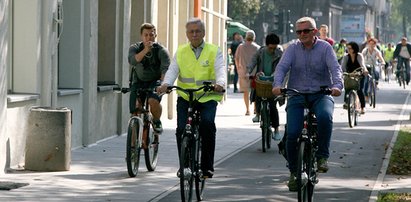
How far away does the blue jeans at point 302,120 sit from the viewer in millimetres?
13055

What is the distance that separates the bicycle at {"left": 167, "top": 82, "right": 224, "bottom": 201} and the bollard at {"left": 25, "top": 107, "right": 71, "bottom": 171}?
3.01m

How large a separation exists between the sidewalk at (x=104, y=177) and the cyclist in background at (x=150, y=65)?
0.80 m

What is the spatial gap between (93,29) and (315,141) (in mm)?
8376

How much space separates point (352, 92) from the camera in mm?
26500

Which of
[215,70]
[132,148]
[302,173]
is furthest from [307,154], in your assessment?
[132,148]

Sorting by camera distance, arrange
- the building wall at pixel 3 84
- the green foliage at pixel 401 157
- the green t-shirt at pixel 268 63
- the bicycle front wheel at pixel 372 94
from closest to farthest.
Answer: the building wall at pixel 3 84 → the green foliage at pixel 401 157 → the green t-shirt at pixel 268 63 → the bicycle front wheel at pixel 372 94

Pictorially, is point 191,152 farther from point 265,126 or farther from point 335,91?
point 265,126

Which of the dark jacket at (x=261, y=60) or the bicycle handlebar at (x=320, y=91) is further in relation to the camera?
the dark jacket at (x=261, y=60)

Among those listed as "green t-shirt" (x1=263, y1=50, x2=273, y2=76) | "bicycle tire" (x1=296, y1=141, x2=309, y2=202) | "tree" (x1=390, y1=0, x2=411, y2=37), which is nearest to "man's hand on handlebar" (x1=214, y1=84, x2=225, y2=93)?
"bicycle tire" (x1=296, y1=141, x2=309, y2=202)

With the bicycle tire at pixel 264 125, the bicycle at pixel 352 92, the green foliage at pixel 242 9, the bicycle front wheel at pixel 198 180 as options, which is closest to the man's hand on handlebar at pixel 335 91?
the bicycle front wheel at pixel 198 180

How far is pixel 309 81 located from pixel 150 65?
363 cm

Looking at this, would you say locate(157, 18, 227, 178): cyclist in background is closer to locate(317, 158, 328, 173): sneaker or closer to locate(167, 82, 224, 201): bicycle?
locate(167, 82, 224, 201): bicycle

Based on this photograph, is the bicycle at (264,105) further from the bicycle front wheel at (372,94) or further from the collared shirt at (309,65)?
the bicycle front wheel at (372,94)

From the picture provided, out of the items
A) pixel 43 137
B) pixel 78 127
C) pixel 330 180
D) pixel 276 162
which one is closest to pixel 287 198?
pixel 330 180
